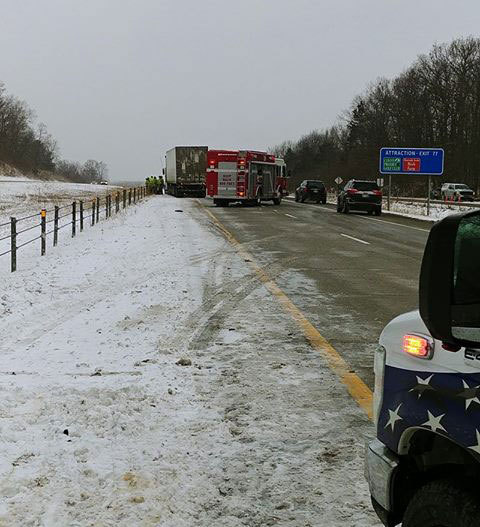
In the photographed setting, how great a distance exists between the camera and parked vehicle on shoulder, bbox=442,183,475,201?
49.8 m

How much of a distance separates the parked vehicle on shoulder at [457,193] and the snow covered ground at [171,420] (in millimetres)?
45090

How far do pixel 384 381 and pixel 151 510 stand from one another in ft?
4.86

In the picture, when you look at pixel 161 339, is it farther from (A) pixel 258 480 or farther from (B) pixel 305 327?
(A) pixel 258 480

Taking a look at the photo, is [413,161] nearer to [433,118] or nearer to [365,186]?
[365,186]

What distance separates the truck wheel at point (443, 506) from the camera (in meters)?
1.90

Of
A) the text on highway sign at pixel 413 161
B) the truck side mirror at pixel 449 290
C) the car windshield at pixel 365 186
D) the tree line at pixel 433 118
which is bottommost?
the truck side mirror at pixel 449 290

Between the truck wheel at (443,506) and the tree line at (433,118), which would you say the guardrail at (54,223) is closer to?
the truck wheel at (443,506)

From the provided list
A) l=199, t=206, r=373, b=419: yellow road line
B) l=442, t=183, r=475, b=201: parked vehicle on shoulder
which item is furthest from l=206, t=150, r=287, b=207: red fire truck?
l=199, t=206, r=373, b=419: yellow road line

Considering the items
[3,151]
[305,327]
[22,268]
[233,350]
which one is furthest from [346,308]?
[3,151]

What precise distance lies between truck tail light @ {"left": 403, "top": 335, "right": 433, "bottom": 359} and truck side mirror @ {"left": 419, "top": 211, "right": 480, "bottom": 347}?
0.67ft

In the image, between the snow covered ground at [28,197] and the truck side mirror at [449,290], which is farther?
the snow covered ground at [28,197]

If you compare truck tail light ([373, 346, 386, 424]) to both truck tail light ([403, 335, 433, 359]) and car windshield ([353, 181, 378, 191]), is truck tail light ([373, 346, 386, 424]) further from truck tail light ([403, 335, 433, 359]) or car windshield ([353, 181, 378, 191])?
car windshield ([353, 181, 378, 191])

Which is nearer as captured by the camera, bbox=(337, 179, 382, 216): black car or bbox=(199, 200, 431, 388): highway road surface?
bbox=(199, 200, 431, 388): highway road surface

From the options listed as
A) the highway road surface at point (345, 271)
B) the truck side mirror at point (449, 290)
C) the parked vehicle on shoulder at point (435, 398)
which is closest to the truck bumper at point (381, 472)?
the parked vehicle on shoulder at point (435, 398)
